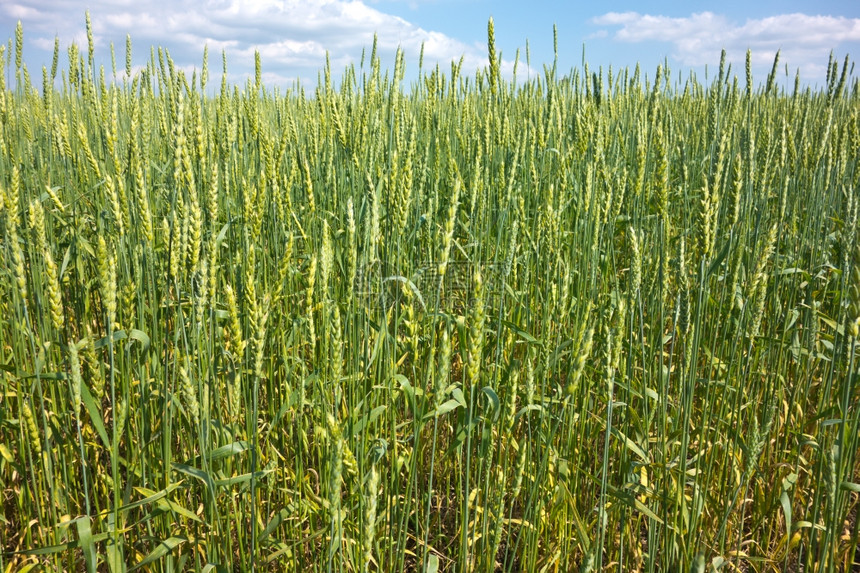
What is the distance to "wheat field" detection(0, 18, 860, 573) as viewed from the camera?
3.01 feet

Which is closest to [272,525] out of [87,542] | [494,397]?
[87,542]

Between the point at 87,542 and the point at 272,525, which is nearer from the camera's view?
the point at 87,542

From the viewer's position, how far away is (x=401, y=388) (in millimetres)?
1271

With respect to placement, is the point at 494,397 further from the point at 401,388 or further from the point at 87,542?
the point at 87,542

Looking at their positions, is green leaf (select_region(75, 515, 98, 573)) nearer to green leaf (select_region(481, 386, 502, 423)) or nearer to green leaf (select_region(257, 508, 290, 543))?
green leaf (select_region(257, 508, 290, 543))

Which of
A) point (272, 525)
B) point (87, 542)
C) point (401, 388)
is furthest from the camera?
point (401, 388)

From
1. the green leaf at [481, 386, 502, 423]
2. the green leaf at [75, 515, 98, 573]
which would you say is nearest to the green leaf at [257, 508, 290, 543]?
the green leaf at [75, 515, 98, 573]

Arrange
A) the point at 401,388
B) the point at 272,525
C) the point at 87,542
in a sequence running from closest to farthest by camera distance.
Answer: the point at 87,542, the point at 272,525, the point at 401,388

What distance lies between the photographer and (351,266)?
89cm

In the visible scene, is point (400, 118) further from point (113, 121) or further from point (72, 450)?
point (72, 450)

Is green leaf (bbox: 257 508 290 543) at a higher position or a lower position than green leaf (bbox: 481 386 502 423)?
lower

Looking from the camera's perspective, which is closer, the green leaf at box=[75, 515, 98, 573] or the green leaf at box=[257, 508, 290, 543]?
the green leaf at box=[75, 515, 98, 573]

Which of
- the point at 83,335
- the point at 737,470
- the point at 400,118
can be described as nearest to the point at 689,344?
the point at 737,470

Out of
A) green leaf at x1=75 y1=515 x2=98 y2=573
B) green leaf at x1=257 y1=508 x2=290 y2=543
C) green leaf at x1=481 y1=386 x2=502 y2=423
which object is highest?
green leaf at x1=481 y1=386 x2=502 y2=423
